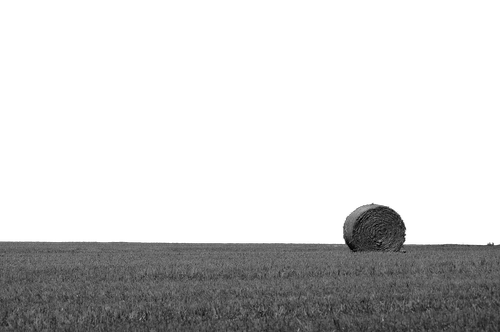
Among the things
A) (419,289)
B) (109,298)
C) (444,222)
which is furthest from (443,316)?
(444,222)

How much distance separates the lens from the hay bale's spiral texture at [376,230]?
18031 millimetres

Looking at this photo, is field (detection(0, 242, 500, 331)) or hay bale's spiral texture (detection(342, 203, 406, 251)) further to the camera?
hay bale's spiral texture (detection(342, 203, 406, 251))

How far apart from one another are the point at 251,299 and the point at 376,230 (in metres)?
11.8

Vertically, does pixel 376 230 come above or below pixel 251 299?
above

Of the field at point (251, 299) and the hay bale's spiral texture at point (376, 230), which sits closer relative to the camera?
the field at point (251, 299)

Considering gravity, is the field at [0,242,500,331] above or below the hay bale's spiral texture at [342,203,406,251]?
below

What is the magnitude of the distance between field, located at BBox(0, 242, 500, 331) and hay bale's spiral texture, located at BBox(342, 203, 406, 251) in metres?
7.49

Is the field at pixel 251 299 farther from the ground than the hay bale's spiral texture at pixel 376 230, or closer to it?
closer to it

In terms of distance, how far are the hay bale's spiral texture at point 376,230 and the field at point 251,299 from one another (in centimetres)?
749

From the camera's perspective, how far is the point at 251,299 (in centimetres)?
676

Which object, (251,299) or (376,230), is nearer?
(251,299)

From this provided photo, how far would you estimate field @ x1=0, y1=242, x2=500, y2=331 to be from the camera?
541 centimetres

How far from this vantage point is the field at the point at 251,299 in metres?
5.41

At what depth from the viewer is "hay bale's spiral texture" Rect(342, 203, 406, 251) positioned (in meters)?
18.0
